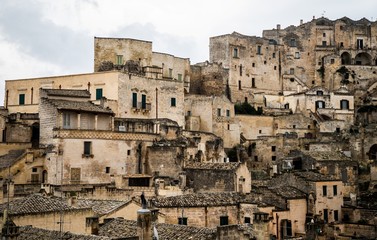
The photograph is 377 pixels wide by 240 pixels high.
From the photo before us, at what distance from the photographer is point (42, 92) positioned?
48.7 meters

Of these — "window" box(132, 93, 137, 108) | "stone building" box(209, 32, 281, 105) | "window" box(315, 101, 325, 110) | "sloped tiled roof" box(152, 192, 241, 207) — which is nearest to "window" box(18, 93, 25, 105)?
"window" box(132, 93, 137, 108)

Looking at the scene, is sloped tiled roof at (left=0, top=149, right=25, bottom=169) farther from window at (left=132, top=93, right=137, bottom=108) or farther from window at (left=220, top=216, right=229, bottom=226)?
window at (left=220, top=216, right=229, bottom=226)

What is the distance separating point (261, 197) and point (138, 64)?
27387mm

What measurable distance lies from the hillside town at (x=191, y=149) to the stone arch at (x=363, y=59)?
3273 millimetres

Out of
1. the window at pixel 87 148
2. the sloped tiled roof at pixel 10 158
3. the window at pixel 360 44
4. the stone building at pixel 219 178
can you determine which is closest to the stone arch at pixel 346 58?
the window at pixel 360 44

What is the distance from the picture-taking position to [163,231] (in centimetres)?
2716

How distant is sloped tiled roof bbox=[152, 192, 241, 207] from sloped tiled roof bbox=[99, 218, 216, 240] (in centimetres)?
625

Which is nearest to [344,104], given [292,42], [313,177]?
[292,42]

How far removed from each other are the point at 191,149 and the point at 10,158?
1469cm

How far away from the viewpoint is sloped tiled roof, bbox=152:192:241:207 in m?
36.2

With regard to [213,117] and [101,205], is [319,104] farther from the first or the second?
[101,205]

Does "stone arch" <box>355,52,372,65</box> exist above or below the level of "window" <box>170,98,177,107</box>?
above

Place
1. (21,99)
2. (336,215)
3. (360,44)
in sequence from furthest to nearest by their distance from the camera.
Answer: (360,44)
(21,99)
(336,215)

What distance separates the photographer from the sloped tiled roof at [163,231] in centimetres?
2605
